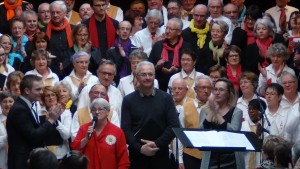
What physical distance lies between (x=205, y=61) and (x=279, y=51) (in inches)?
39.8

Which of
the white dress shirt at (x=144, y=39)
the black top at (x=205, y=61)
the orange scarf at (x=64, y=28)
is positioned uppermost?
the orange scarf at (x=64, y=28)

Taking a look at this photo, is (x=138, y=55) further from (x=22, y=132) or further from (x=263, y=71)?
(x=22, y=132)

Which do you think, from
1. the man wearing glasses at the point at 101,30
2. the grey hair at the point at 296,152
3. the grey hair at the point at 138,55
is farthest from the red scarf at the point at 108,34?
the grey hair at the point at 296,152

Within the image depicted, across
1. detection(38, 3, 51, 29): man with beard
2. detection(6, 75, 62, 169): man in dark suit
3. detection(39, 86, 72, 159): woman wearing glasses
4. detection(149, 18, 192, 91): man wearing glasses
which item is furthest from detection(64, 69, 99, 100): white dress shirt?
detection(6, 75, 62, 169): man in dark suit

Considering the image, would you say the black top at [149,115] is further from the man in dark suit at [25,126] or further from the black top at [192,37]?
the black top at [192,37]

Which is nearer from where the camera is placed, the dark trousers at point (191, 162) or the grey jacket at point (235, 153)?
the grey jacket at point (235, 153)

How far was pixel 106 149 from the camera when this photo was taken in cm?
814

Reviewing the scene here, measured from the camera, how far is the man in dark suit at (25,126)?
7926 mm

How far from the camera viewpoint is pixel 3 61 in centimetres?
1040

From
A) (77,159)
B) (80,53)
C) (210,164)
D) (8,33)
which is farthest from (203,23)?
(77,159)

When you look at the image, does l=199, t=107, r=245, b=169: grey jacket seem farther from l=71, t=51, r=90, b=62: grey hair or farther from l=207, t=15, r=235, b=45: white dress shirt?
l=207, t=15, r=235, b=45: white dress shirt

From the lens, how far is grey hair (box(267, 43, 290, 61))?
34.7 ft

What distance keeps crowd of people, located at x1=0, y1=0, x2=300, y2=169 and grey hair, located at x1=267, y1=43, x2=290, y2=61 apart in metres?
0.02

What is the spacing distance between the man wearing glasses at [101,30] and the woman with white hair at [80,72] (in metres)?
1.06
